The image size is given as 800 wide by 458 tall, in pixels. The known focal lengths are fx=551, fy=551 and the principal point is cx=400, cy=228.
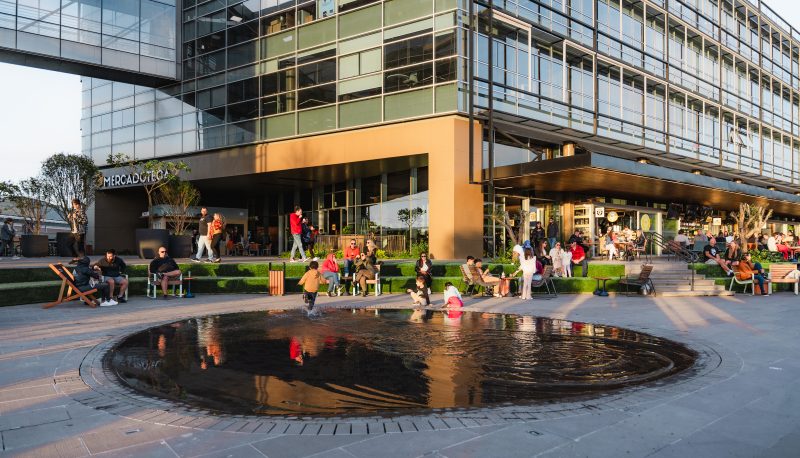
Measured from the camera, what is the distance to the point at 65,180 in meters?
26.5

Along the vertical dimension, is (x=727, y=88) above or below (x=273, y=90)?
above

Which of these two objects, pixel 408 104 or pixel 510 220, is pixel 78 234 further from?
pixel 510 220

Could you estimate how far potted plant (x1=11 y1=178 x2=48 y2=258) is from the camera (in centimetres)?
2427

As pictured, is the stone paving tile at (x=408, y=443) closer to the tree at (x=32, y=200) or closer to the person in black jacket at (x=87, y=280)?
the person in black jacket at (x=87, y=280)

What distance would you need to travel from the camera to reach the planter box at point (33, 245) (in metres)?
24.0

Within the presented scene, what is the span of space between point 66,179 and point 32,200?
5.71 feet

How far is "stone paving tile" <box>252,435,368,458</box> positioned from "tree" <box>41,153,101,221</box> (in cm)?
2585

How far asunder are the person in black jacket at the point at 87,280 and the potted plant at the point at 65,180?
46.5 feet

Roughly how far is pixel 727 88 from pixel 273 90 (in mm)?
29913

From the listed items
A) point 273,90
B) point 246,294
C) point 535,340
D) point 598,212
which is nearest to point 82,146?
point 273,90

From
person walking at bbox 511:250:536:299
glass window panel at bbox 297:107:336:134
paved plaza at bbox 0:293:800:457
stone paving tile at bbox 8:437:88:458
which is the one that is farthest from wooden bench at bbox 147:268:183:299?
stone paving tile at bbox 8:437:88:458

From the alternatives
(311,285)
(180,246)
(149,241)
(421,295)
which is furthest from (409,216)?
(311,285)

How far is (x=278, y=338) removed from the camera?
9.21 metres

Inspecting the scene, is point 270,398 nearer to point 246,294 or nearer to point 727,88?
point 246,294
